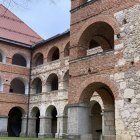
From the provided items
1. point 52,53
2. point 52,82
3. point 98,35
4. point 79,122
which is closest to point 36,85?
point 52,82

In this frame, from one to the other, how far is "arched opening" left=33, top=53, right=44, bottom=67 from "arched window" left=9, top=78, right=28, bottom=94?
2.04 m

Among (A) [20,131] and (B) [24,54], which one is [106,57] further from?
(A) [20,131]

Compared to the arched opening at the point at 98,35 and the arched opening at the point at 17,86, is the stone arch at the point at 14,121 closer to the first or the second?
the arched opening at the point at 17,86

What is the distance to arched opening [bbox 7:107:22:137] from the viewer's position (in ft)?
93.7

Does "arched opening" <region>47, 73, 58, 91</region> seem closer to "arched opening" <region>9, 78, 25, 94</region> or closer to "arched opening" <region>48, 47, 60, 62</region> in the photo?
"arched opening" <region>48, 47, 60, 62</region>

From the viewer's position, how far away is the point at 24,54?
2781cm

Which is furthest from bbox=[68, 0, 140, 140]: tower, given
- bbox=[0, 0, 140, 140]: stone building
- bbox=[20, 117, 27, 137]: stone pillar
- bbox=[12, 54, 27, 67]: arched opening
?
bbox=[12, 54, 27, 67]: arched opening

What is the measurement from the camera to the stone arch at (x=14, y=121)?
28516 millimetres

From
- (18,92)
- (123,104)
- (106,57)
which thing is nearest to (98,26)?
(106,57)

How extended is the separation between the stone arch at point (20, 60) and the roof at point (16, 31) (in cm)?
135

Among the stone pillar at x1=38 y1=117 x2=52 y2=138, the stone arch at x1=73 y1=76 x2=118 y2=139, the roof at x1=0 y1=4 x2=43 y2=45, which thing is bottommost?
the stone pillar at x1=38 y1=117 x2=52 y2=138

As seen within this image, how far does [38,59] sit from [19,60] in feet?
5.87

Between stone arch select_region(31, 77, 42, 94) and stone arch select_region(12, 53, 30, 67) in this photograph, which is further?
stone arch select_region(12, 53, 30, 67)

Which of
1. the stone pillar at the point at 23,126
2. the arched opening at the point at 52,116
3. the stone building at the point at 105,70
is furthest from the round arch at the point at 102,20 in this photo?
the stone pillar at the point at 23,126
